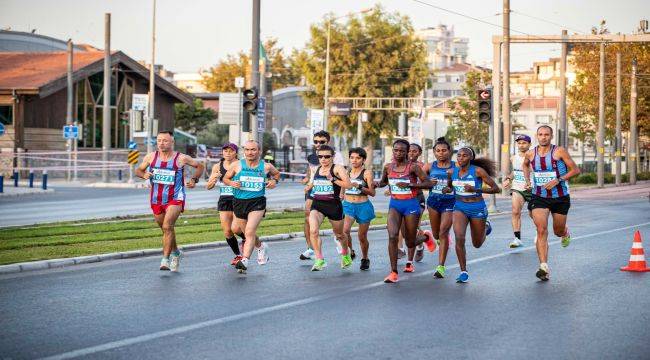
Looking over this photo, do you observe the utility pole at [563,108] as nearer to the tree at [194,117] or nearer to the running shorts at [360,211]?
the tree at [194,117]

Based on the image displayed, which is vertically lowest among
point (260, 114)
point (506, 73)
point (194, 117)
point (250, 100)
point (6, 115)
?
point (260, 114)

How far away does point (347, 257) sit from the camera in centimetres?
1480

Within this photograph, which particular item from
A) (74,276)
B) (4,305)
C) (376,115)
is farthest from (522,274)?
(376,115)

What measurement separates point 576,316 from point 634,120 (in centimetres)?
6473

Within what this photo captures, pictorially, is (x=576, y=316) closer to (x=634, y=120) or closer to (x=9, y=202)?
(x=9, y=202)

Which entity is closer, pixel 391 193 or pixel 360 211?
pixel 391 193

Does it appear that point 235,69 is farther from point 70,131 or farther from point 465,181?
point 465,181

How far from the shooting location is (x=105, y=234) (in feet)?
67.3

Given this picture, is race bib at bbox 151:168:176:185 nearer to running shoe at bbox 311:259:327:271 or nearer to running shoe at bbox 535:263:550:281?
running shoe at bbox 311:259:327:271

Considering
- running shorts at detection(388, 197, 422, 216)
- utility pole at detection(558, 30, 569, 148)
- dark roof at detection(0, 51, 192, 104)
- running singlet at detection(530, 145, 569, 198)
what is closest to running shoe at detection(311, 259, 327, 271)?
running shorts at detection(388, 197, 422, 216)

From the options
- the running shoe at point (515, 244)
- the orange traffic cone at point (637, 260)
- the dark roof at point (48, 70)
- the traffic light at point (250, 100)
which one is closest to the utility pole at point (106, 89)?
the dark roof at point (48, 70)

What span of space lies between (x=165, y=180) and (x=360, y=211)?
8.78ft

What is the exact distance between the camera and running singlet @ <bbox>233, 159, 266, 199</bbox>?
14.5 metres

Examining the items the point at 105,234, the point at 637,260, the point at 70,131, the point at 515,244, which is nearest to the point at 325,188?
the point at 637,260
